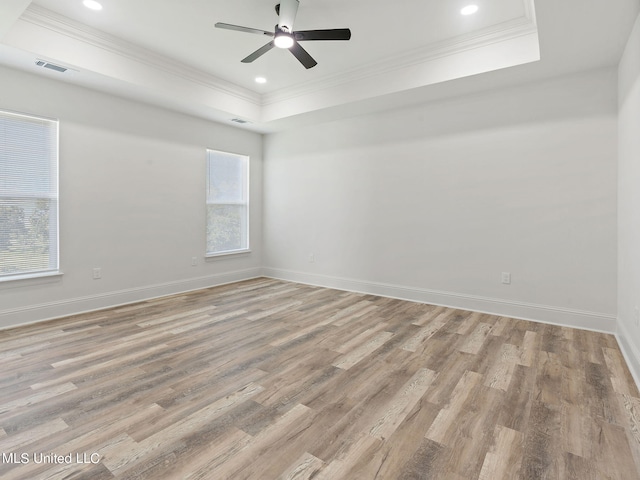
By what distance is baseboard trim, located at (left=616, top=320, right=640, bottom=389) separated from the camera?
244 centimetres

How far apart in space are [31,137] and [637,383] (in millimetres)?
5796

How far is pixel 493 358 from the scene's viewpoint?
2770 millimetres

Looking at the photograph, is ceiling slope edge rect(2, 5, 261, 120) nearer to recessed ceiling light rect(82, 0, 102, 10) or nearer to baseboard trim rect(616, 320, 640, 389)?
recessed ceiling light rect(82, 0, 102, 10)

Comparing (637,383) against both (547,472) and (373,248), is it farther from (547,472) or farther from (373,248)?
(373,248)

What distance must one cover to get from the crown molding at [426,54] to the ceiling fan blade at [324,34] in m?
1.36

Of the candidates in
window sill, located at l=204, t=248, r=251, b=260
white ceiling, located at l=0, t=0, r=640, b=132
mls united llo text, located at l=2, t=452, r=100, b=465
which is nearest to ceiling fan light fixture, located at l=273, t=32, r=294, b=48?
white ceiling, located at l=0, t=0, r=640, b=132

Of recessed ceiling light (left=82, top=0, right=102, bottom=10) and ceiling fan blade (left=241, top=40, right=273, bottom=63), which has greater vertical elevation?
recessed ceiling light (left=82, top=0, right=102, bottom=10)

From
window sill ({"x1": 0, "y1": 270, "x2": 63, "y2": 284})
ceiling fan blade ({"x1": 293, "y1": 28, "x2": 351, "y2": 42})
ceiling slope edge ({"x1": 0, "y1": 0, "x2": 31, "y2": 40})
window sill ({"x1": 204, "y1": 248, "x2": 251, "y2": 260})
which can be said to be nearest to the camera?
ceiling slope edge ({"x1": 0, "y1": 0, "x2": 31, "y2": 40})

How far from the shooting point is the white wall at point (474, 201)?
3.48m

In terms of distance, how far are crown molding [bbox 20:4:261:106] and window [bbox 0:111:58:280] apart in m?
0.97

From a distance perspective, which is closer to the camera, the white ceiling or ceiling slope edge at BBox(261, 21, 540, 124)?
the white ceiling

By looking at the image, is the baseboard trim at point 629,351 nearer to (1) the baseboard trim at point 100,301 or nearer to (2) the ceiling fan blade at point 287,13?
(2) the ceiling fan blade at point 287,13

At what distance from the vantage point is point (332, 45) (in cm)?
368

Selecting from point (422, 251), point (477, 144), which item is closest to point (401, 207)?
point (422, 251)
